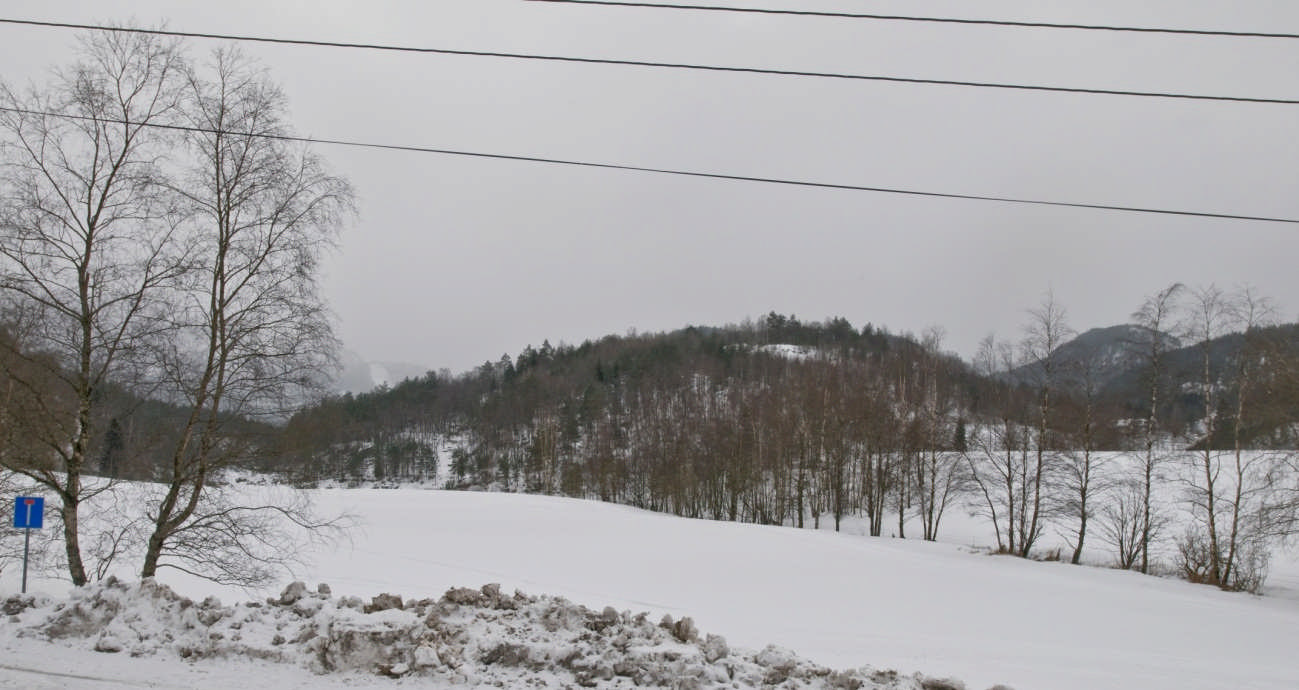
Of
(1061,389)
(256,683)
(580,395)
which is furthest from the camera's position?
(580,395)

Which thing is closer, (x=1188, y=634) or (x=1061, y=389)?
(x=1188, y=634)

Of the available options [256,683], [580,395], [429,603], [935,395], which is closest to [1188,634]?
[429,603]

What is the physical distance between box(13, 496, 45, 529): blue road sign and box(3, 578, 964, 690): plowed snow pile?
80.2 inches

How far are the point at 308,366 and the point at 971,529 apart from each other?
4298 centimetres

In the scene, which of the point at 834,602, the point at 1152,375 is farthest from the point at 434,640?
the point at 1152,375

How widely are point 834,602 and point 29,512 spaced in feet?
56.4

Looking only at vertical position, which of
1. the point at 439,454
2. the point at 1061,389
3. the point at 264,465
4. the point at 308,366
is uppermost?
the point at 1061,389

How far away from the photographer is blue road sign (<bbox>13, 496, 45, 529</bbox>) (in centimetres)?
913

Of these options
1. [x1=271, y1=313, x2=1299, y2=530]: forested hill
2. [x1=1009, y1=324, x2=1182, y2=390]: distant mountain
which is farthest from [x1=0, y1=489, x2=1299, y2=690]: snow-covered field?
[x1=1009, y1=324, x2=1182, y2=390]: distant mountain

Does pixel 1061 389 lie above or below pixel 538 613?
above

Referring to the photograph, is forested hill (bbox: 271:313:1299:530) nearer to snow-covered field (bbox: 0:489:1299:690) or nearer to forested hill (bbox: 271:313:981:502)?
forested hill (bbox: 271:313:981:502)

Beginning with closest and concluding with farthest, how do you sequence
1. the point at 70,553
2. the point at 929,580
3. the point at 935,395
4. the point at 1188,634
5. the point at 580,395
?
the point at 70,553 → the point at 1188,634 → the point at 929,580 → the point at 935,395 → the point at 580,395

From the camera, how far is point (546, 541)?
2900 centimetres

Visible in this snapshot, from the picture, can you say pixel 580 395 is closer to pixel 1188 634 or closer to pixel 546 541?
pixel 546 541
